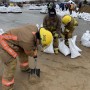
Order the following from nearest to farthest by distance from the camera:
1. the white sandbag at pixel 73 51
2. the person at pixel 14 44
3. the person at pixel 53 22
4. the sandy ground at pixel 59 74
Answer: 1. the person at pixel 14 44
2. the sandy ground at pixel 59 74
3. the person at pixel 53 22
4. the white sandbag at pixel 73 51

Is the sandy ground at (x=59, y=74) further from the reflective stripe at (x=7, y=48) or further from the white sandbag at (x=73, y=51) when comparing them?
the reflective stripe at (x=7, y=48)

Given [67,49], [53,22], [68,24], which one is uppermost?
[53,22]

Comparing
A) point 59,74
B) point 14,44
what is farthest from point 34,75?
point 14,44

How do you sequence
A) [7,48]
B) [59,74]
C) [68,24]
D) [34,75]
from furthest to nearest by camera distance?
[68,24], [59,74], [34,75], [7,48]

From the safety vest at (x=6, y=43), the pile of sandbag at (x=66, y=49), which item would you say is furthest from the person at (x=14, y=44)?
the pile of sandbag at (x=66, y=49)

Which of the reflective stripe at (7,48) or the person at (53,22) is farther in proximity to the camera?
the person at (53,22)

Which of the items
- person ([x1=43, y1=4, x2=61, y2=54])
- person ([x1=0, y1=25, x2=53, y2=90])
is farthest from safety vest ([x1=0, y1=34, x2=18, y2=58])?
person ([x1=43, y1=4, x2=61, y2=54])

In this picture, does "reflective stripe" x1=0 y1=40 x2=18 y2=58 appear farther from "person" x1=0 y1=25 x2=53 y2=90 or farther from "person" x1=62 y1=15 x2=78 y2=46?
"person" x1=62 y1=15 x2=78 y2=46

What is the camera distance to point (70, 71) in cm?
494

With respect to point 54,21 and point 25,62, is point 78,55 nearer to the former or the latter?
point 54,21

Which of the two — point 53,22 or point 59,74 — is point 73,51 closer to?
point 53,22

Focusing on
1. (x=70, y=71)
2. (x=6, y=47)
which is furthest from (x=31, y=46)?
(x=70, y=71)

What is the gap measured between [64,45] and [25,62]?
1737mm

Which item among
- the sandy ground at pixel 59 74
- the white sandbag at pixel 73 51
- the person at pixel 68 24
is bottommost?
the sandy ground at pixel 59 74
